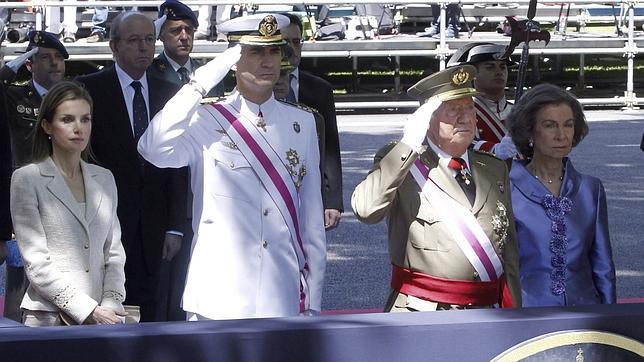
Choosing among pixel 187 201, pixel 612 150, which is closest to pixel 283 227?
pixel 187 201

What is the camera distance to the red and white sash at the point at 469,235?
4.68 metres

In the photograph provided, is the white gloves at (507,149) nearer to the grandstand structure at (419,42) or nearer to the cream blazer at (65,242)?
the cream blazer at (65,242)

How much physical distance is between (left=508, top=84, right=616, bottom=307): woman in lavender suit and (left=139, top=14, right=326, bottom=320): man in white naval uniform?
83 centimetres

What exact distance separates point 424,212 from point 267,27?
36.0 inches

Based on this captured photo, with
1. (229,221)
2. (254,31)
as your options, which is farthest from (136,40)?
(229,221)

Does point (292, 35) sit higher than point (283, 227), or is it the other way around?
point (292, 35)

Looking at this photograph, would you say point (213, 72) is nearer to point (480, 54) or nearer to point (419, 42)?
point (480, 54)

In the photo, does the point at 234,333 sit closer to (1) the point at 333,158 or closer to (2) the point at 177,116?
(2) the point at 177,116

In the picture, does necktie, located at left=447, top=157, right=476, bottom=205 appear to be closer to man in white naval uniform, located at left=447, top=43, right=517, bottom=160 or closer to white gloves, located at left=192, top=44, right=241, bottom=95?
white gloves, located at left=192, top=44, right=241, bottom=95

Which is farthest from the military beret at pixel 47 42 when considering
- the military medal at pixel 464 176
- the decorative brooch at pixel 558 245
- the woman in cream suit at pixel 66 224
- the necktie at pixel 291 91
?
the decorative brooch at pixel 558 245

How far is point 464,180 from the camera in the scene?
482 centimetres

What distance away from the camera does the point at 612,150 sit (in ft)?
48.5

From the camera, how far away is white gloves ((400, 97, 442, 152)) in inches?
184

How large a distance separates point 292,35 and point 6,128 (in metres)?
1.48
